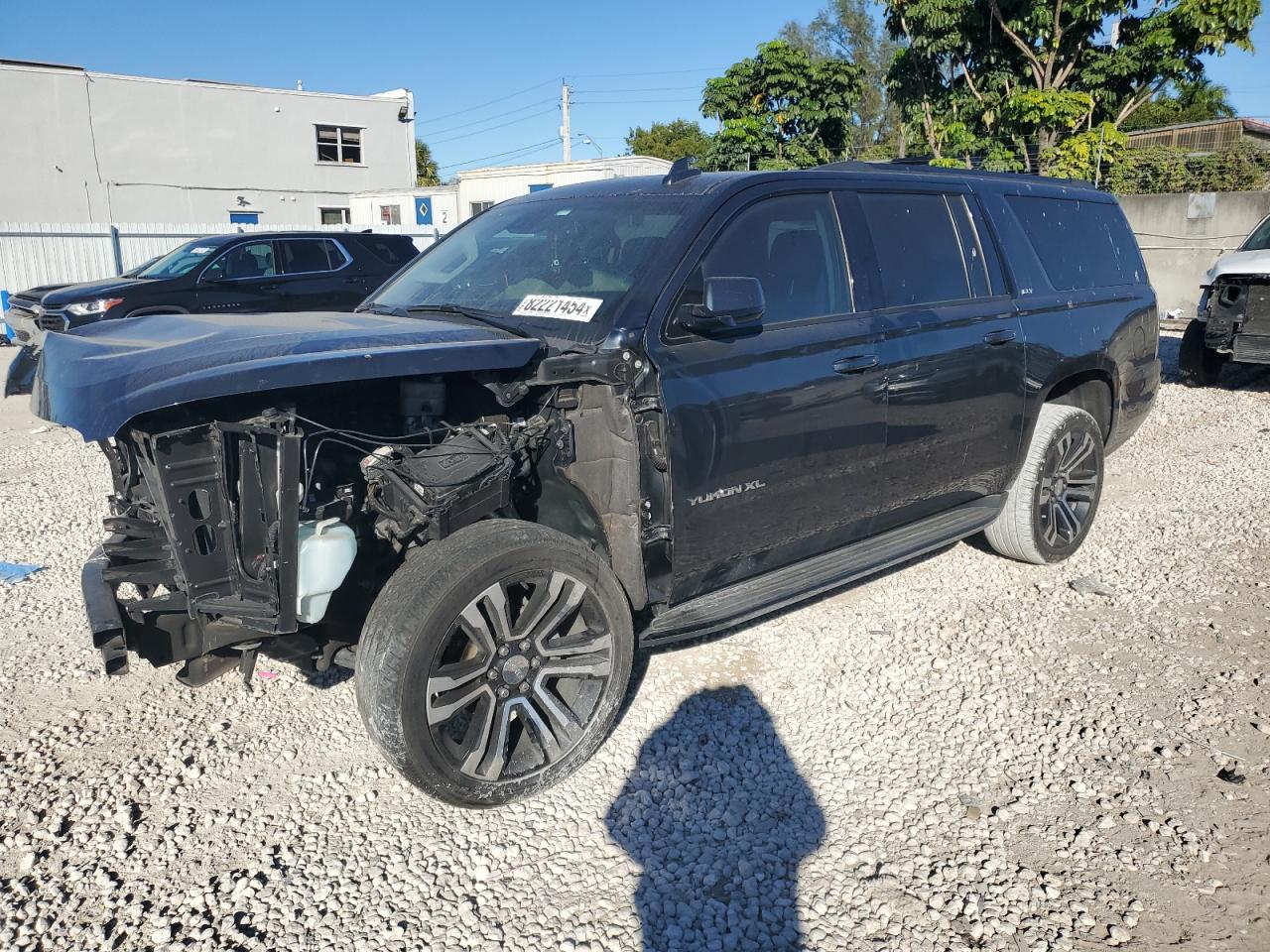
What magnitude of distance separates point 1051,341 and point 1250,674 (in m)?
1.81

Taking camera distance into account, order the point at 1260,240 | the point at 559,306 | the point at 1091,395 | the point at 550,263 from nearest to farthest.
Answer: the point at 559,306
the point at 550,263
the point at 1091,395
the point at 1260,240

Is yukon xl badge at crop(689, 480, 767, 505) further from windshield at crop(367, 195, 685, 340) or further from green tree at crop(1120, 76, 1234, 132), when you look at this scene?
green tree at crop(1120, 76, 1234, 132)

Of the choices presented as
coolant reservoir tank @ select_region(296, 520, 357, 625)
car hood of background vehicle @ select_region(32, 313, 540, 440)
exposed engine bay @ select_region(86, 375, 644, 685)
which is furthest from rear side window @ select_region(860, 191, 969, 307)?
coolant reservoir tank @ select_region(296, 520, 357, 625)

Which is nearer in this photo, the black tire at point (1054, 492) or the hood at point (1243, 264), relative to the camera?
the black tire at point (1054, 492)

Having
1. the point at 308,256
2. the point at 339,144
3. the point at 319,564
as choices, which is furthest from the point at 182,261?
the point at 339,144

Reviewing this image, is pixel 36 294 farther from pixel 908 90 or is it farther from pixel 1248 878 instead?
pixel 908 90

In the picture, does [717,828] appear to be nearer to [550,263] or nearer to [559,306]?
[559,306]

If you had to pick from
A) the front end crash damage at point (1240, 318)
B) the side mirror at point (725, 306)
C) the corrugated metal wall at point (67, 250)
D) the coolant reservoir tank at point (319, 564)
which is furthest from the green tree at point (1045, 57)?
the coolant reservoir tank at point (319, 564)

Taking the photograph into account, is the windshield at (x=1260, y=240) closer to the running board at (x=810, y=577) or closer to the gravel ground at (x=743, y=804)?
the gravel ground at (x=743, y=804)

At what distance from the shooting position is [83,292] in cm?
1066

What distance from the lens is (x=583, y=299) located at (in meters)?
3.48

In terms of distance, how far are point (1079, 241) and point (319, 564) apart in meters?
4.50

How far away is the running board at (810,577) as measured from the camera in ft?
11.3

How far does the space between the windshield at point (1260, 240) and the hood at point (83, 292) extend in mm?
12505
